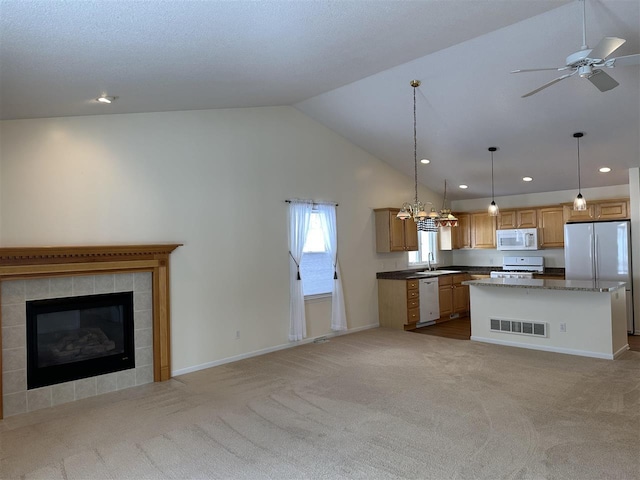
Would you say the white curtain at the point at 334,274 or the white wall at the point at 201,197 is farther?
the white curtain at the point at 334,274

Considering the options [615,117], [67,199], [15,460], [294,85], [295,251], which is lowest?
[15,460]

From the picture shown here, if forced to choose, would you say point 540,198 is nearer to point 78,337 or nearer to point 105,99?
point 105,99

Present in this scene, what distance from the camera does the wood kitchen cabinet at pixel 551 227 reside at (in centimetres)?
787

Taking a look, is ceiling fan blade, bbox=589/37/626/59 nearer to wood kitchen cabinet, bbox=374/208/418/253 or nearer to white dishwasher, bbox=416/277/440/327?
wood kitchen cabinet, bbox=374/208/418/253

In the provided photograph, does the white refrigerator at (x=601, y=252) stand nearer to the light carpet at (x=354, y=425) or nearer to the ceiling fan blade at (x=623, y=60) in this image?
the light carpet at (x=354, y=425)

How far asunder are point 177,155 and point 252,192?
3.77ft

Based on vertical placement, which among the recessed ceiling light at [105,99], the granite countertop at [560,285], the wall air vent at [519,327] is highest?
the recessed ceiling light at [105,99]

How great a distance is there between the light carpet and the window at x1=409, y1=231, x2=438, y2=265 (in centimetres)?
375

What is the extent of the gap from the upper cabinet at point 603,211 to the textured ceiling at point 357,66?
18.6 inches

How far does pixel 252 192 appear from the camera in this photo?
19.6ft

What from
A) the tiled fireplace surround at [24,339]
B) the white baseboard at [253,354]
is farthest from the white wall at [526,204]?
the tiled fireplace surround at [24,339]

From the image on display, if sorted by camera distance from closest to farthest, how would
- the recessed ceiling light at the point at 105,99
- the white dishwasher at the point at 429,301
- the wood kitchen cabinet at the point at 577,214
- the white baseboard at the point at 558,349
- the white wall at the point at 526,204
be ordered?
the recessed ceiling light at the point at 105,99
the white baseboard at the point at 558,349
the wood kitchen cabinet at the point at 577,214
the white wall at the point at 526,204
the white dishwasher at the point at 429,301

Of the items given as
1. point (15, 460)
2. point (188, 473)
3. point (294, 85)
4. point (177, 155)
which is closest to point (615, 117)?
point (294, 85)

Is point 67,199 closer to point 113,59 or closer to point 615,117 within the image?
point 113,59
